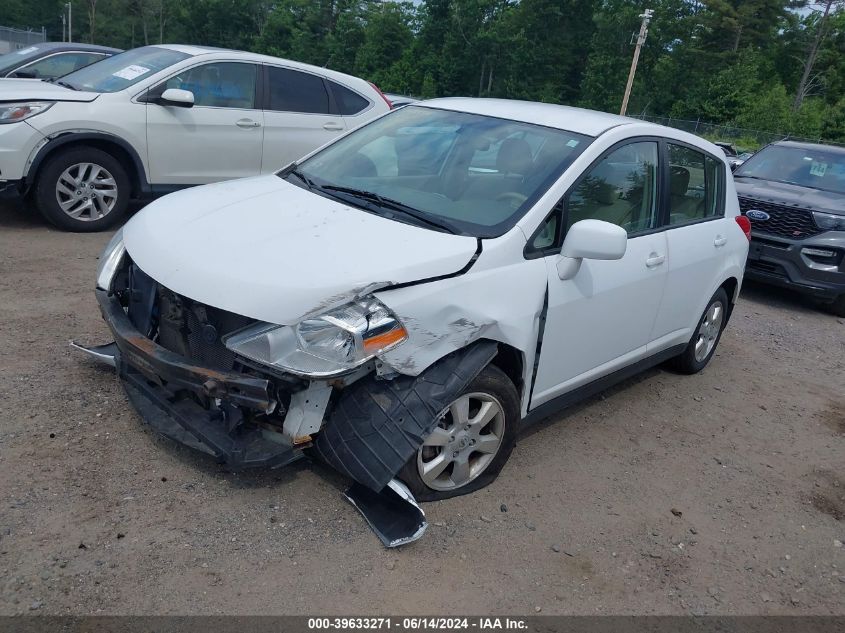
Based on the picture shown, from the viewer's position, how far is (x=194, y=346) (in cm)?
327

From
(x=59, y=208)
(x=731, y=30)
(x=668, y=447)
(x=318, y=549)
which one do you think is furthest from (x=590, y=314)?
(x=731, y=30)

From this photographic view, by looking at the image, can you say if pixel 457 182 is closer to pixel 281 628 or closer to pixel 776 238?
pixel 281 628

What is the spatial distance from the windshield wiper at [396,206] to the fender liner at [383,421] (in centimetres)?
71

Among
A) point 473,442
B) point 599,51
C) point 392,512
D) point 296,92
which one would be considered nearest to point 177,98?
point 296,92

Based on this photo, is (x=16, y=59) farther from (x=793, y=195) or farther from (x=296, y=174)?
(x=793, y=195)

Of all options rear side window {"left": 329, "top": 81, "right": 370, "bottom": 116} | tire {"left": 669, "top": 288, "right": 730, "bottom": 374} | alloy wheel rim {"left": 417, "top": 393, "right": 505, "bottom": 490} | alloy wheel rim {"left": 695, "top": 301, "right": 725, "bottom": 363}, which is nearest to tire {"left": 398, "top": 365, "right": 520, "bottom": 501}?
alloy wheel rim {"left": 417, "top": 393, "right": 505, "bottom": 490}

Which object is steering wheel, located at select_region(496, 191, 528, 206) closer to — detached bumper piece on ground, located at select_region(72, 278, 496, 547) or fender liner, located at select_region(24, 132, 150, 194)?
detached bumper piece on ground, located at select_region(72, 278, 496, 547)

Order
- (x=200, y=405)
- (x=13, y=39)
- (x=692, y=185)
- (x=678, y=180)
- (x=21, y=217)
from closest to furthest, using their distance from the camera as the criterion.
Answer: (x=200, y=405) → (x=678, y=180) → (x=692, y=185) → (x=21, y=217) → (x=13, y=39)

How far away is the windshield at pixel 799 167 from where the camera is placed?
350 inches

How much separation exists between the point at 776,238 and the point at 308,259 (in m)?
6.61

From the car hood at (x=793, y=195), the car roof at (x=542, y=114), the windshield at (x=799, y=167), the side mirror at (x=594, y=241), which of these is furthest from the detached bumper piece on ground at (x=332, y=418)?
the windshield at (x=799, y=167)

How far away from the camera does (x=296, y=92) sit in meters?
7.95

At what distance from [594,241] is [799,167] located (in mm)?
7064

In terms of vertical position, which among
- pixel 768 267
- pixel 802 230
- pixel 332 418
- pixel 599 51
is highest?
pixel 599 51
